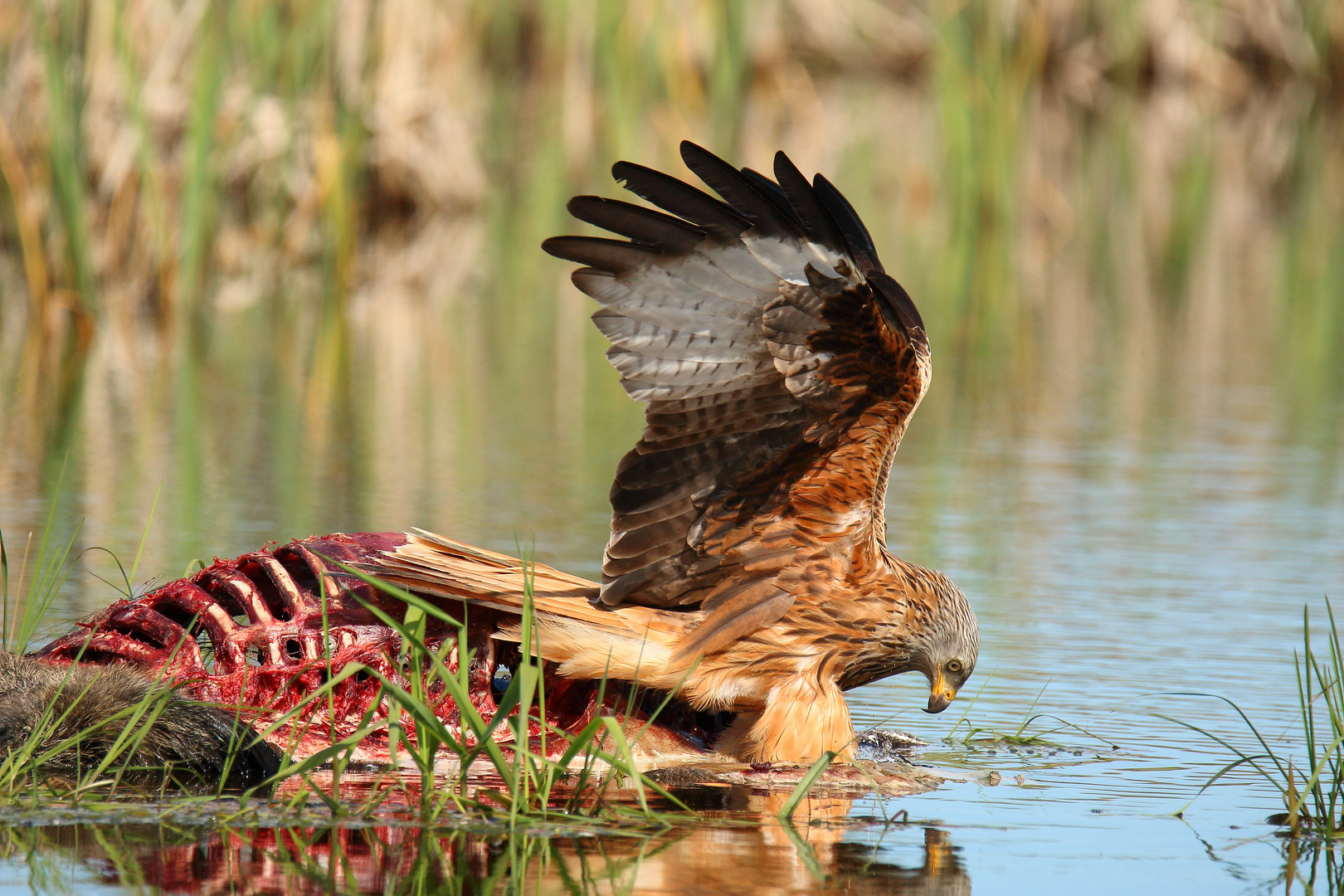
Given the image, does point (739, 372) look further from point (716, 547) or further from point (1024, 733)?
point (1024, 733)

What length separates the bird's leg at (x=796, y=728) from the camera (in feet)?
16.0

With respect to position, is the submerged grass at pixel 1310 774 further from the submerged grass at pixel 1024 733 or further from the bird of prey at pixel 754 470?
the bird of prey at pixel 754 470

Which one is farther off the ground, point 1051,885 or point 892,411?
point 892,411

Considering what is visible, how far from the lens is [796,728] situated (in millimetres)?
4891

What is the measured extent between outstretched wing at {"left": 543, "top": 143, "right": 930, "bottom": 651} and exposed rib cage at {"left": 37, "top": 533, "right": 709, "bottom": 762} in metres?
0.48

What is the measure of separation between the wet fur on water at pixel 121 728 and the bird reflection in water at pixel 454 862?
334mm

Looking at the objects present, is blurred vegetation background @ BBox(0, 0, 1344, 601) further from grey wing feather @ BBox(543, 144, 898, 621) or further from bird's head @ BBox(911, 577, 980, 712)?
bird's head @ BBox(911, 577, 980, 712)

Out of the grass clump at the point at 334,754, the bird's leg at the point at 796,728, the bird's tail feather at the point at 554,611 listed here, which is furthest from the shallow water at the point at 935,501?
the bird's tail feather at the point at 554,611

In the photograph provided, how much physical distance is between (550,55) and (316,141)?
13780 mm

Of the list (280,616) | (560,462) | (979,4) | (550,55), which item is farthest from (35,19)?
(550,55)

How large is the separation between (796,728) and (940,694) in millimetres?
470

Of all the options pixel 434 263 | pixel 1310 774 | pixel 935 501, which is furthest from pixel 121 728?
pixel 434 263

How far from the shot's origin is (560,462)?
8664 mm

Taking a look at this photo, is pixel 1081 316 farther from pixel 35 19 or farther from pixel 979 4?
pixel 35 19
